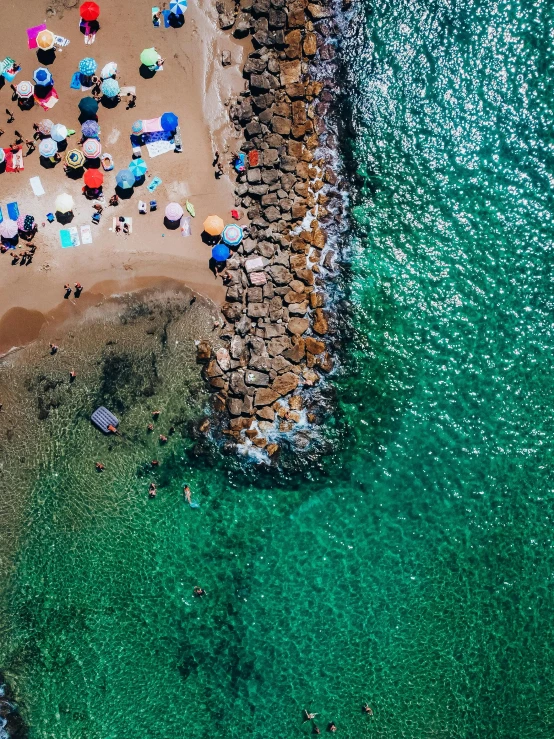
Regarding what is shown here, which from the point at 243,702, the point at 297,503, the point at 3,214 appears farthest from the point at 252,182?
the point at 243,702

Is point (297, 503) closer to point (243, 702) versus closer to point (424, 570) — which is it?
point (424, 570)

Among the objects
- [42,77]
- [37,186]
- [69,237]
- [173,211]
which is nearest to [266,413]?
[173,211]

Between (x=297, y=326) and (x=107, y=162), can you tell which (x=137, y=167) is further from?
(x=297, y=326)

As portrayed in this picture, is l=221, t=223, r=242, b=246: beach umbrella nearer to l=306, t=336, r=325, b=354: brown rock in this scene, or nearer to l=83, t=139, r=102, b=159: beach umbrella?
l=306, t=336, r=325, b=354: brown rock

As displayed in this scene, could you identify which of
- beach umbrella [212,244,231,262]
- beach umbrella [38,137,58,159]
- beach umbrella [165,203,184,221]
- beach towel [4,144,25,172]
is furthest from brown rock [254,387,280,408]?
beach towel [4,144,25,172]

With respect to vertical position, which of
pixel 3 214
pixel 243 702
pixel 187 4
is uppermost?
pixel 187 4

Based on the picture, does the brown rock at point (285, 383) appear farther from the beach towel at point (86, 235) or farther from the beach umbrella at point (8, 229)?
the beach umbrella at point (8, 229)
